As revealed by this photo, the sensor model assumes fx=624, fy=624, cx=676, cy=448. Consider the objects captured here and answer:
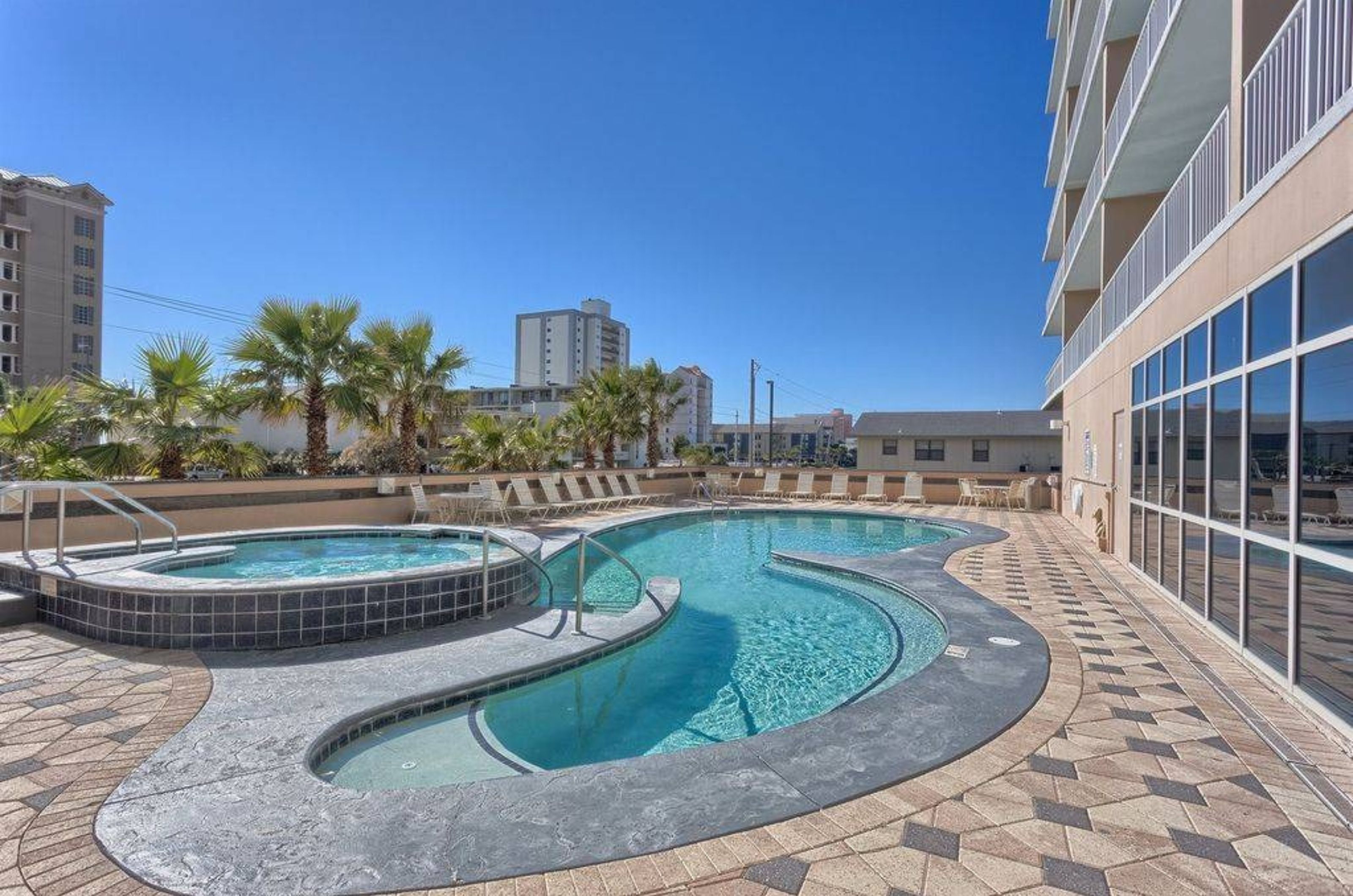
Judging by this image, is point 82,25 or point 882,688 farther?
point 82,25

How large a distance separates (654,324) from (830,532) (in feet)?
114

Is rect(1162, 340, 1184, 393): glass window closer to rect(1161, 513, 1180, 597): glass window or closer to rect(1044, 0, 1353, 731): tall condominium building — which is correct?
rect(1044, 0, 1353, 731): tall condominium building

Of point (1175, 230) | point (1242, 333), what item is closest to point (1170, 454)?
point (1242, 333)

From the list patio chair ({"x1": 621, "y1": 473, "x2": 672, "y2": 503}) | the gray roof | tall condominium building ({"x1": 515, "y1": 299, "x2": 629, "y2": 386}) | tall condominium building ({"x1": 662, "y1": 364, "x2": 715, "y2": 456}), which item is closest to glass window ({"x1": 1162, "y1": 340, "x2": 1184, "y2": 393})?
patio chair ({"x1": 621, "y1": 473, "x2": 672, "y2": 503})

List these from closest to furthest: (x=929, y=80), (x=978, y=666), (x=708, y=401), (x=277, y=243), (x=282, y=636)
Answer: (x=978, y=666), (x=282, y=636), (x=929, y=80), (x=277, y=243), (x=708, y=401)

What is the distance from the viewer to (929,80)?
13953mm

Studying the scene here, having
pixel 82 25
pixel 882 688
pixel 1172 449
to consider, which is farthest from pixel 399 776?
pixel 82 25

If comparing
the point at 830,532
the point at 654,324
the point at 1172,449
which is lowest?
the point at 830,532

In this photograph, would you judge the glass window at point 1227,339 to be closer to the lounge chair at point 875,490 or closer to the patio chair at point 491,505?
the patio chair at point 491,505

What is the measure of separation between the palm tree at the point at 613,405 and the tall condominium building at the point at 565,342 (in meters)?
83.3

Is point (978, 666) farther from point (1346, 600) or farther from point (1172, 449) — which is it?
point (1172, 449)

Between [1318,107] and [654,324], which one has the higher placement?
[654,324]

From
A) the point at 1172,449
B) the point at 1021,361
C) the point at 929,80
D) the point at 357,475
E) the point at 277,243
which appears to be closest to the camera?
the point at 1172,449

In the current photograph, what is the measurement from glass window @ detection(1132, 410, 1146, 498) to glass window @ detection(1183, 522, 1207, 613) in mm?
2147
